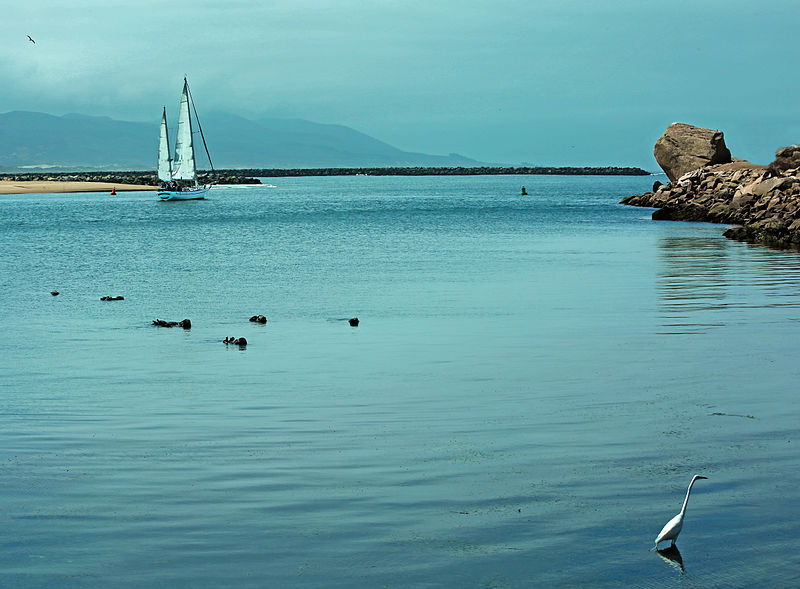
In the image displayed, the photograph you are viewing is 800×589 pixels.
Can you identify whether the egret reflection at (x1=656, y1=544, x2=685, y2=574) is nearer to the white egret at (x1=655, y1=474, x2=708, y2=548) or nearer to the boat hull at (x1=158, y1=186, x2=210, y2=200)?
the white egret at (x1=655, y1=474, x2=708, y2=548)

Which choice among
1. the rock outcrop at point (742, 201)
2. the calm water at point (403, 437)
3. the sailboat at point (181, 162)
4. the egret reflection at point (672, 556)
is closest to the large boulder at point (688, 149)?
the rock outcrop at point (742, 201)

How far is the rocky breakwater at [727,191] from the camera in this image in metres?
40.6

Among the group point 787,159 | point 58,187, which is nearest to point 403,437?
point 787,159

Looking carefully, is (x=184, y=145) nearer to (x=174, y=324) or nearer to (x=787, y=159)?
(x=787, y=159)

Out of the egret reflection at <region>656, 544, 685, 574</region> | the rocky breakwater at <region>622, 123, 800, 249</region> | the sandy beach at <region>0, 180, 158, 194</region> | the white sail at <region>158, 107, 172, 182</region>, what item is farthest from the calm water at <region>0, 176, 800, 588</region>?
the sandy beach at <region>0, 180, 158, 194</region>

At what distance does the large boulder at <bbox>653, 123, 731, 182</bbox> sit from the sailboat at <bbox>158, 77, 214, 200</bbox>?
39417mm

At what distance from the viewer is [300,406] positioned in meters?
11.7

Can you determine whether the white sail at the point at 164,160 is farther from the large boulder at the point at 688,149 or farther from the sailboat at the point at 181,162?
the large boulder at the point at 688,149

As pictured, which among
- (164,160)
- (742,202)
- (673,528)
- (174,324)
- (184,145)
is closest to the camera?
(673,528)

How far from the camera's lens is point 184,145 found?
8825cm

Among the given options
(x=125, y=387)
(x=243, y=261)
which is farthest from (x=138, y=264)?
(x=125, y=387)

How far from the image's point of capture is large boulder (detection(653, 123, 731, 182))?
73625 millimetres

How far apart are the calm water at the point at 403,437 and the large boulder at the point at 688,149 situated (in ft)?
169

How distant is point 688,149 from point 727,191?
1671 centimetres
